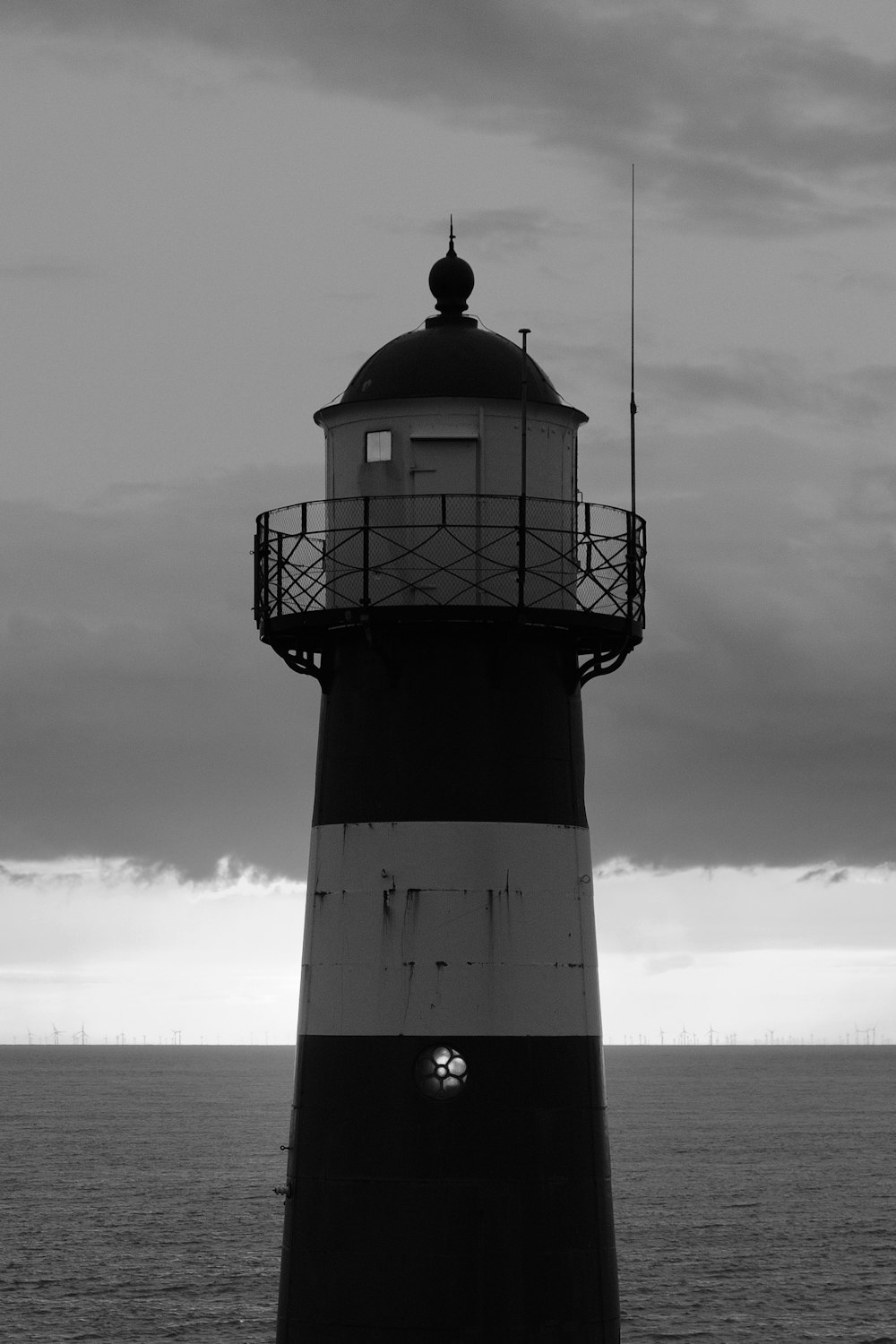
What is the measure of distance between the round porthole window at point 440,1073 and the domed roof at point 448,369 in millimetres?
5943

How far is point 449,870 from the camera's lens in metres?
17.0

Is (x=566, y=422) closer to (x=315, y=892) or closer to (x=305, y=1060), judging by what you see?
(x=315, y=892)

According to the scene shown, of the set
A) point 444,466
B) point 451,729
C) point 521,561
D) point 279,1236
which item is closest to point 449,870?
point 451,729

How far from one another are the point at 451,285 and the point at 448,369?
1419 millimetres

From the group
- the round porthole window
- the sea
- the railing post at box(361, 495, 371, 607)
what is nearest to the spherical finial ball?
the railing post at box(361, 495, 371, 607)

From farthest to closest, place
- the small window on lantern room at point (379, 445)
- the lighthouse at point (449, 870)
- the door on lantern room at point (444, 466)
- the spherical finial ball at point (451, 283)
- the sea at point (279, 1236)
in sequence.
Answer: the sea at point (279, 1236) → the spherical finial ball at point (451, 283) → the small window on lantern room at point (379, 445) → the door on lantern room at point (444, 466) → the lighthouse at point (449, 870)

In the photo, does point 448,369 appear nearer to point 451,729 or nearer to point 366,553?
point 366,553

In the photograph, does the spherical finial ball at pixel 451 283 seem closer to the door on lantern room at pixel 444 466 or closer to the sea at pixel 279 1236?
the door on lantern room at pixel 444 466

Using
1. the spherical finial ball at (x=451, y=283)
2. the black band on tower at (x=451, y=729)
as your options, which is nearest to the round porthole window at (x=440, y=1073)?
the black band on tower at (x=451, y=729)

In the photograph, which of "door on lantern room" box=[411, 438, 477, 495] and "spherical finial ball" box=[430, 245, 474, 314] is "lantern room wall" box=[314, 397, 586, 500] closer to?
"door on lantern room" box=[411, 438, 477, 495]

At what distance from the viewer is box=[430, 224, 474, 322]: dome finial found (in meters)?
18.7

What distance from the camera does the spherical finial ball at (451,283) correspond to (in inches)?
736

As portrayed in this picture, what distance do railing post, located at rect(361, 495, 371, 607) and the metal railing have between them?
0.02 meters

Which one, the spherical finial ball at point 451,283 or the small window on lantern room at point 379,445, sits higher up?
the spherical finial ball at point 451,283
